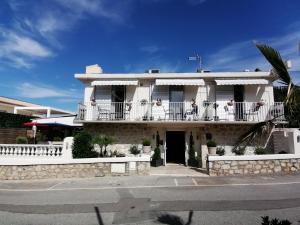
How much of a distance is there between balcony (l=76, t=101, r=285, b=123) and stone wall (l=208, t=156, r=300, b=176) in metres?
4.75

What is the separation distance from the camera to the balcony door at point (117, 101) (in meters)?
21.8

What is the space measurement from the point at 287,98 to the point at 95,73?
18.4 m

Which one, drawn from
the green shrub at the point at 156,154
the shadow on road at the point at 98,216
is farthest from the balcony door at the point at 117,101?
the shadow on road at the point at 98,216

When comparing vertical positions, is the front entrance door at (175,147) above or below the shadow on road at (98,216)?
above

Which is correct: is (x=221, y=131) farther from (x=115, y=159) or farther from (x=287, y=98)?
(x=287, y=98)

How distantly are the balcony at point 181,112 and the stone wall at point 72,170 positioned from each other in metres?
4.93

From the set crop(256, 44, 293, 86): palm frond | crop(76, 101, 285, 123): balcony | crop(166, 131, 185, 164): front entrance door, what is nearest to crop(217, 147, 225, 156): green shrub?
crop(76, 101, 285, 123): balcony

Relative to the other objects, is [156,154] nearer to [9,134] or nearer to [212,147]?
[212,147]

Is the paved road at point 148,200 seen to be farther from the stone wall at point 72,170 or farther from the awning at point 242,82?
the awning at point 242,82

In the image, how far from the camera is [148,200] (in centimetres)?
1063

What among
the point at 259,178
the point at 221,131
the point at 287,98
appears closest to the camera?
the point at 287,98

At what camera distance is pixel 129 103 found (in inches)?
838

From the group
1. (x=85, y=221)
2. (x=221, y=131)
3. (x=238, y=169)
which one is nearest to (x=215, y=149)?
(x=221, y=131)

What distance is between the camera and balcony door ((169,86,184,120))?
21312 mm
